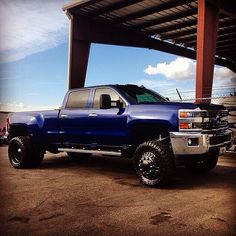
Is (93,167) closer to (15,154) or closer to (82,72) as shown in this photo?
(15,154)

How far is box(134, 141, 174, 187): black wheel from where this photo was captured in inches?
224

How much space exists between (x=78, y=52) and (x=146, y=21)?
4.58m

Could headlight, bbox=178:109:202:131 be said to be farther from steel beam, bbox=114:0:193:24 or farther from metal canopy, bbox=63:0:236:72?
steel beam, bbox=114:0:193:24

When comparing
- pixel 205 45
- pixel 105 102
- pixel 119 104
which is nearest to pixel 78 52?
pixel 205 45

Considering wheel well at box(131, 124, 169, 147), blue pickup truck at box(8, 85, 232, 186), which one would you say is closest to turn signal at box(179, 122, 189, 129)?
blue pickup truck at box(8, 85, 232, 186)

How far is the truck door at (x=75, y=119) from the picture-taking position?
7141mm

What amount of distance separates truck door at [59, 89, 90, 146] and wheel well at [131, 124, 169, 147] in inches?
46.7

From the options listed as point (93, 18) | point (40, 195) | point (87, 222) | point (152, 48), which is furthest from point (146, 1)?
point (87, 222)

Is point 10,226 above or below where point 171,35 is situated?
below

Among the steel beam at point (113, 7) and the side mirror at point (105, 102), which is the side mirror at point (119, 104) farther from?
the steel beam at point (113, 7)

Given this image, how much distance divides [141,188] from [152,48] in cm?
1848

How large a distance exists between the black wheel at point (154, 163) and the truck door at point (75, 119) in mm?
1533

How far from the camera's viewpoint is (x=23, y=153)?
25.8 feet

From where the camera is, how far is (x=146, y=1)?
16359mm
